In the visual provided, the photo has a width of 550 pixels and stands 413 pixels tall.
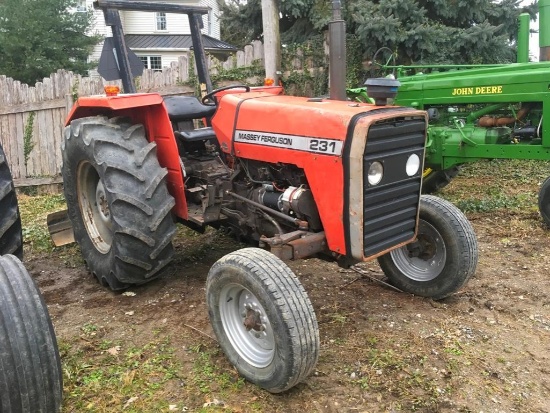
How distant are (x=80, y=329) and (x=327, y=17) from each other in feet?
23.6

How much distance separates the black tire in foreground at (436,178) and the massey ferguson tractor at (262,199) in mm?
3034

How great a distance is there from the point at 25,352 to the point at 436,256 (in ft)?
8.73

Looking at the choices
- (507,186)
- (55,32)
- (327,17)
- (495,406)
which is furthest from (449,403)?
(55,32)

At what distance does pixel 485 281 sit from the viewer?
13.4ft

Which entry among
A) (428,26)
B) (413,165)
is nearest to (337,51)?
(413,165)

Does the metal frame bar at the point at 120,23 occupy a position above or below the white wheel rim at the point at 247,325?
above

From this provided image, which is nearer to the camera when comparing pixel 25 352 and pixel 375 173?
pixel 25 352

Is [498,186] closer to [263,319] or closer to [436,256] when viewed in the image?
[436,256]

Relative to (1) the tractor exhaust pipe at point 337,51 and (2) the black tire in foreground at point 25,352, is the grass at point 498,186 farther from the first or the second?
(2) the black tire in foreground at point 25,352

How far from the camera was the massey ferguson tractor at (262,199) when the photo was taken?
2.79 m

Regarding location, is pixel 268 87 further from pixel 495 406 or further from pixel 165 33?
pixel 165 33

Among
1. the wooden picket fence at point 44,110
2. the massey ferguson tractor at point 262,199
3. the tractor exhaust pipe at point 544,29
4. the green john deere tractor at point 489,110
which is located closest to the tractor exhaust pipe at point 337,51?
the massey ferguson tractor at point 262,199

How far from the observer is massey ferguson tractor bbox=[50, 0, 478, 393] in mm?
2787

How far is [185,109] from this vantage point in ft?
14.1
